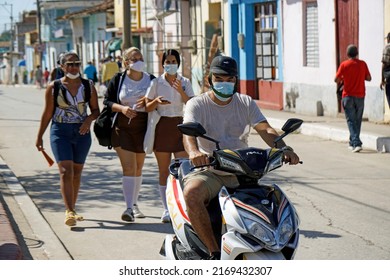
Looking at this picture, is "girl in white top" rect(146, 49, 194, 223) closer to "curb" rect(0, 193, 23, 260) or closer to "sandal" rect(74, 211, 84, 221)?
"sandal" rect(74, 211, 84, 221)

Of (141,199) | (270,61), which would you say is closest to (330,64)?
(270,61)

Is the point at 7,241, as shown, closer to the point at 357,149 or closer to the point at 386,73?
the point at 357,149

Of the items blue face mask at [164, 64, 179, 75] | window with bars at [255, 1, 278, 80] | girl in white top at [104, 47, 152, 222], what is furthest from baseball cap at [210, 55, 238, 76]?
window with bars at [255, 1, 278, 80]

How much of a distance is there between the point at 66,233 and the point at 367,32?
1179cm

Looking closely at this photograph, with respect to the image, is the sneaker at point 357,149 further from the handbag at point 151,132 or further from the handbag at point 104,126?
the handbag at point 151,132

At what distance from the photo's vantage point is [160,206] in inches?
423

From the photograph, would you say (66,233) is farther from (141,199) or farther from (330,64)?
(330,64)

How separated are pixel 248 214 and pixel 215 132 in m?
1.12

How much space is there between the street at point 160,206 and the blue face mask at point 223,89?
1.85 m

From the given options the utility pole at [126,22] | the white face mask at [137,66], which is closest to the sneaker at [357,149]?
the white face mask at [137,66]

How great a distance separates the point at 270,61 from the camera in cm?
2692

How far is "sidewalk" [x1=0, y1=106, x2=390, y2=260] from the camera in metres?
7.90

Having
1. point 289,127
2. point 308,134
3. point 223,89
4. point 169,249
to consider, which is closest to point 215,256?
point 169,249

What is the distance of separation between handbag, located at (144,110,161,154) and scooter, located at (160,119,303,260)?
9.57 ft
